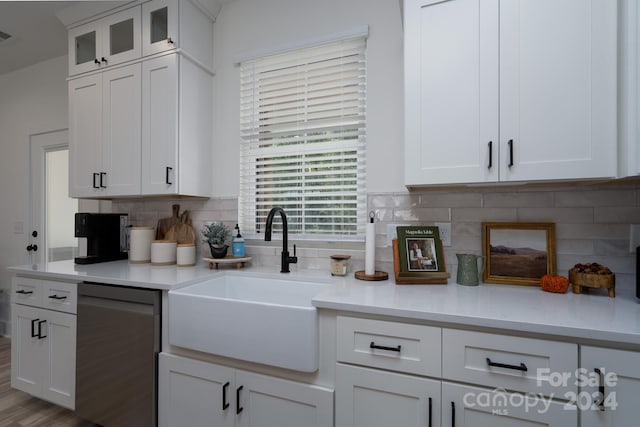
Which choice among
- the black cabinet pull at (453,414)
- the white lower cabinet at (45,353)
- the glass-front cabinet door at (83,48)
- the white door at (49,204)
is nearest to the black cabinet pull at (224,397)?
the black cabinet pull at (453,414)

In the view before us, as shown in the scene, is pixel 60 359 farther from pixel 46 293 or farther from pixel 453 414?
pixel 453 414

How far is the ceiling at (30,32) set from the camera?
2.13 meters

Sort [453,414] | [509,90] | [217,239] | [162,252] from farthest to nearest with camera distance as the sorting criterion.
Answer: [162,252]
[217,239]
[509,90]
[453,414]

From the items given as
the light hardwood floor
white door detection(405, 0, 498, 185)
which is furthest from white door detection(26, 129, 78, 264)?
white door detection(405, 0, 498, 185)

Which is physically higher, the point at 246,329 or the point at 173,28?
the point at 173,28

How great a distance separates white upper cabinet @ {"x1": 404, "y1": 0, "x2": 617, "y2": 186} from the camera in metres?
1.12

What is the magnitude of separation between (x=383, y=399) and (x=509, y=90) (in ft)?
4.42

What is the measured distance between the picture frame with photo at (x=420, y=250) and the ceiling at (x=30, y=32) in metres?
2.90

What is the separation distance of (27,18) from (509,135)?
3.49 metres

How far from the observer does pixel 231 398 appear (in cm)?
130

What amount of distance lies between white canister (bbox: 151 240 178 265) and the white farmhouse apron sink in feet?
2.05

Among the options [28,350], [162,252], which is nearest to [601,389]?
[162,252]

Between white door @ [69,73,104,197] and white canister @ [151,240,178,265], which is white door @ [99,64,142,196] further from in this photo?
white canister @ [151,240,178,265]

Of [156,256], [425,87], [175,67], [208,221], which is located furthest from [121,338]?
[425,87]
